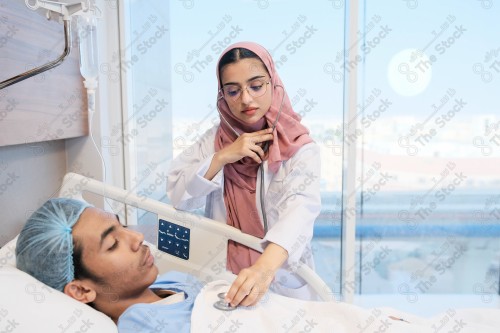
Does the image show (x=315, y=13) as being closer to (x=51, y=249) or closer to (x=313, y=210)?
(x=313, y=210)

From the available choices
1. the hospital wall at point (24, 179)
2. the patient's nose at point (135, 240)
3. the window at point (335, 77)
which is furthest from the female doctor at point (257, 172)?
the window at point (335, 77)

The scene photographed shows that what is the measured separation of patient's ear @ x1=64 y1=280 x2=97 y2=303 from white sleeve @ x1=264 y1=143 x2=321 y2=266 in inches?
20.8

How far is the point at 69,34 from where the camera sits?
1196 millimetres

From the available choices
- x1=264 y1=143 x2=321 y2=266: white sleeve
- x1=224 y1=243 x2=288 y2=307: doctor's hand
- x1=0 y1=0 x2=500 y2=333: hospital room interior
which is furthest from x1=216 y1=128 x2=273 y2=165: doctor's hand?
x1=0 y1=0 x2=500 y2=333: hospital room interior

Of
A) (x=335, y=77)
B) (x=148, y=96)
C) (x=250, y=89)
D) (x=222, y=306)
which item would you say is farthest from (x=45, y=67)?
(x=335, y=77)

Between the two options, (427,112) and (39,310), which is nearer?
(39,310)

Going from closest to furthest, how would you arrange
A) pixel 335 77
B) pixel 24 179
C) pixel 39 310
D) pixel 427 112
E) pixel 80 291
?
pixel 39 310, pixel 80 291, pixel 24 179, pixel 335 77, pixel 427 112

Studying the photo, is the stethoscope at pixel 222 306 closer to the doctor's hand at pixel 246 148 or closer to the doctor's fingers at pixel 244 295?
the doctor's fingers at pixel 244 295

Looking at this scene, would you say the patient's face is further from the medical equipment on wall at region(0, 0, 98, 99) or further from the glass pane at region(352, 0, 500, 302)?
the glass pane at region(352, 0, 500, 302)

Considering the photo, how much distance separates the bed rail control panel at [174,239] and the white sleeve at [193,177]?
9 centimetres

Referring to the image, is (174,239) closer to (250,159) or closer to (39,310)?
(250,159)

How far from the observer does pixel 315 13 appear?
7.98ft

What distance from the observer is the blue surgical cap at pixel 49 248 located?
1.07 meters

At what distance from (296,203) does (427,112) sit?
1.61m
